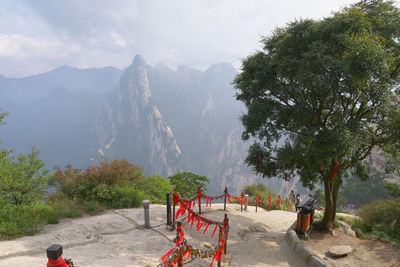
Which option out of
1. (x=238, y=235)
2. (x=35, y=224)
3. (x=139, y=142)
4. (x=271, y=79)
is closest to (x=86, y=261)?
(x=35, y=224)

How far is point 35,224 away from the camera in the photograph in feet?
25.8

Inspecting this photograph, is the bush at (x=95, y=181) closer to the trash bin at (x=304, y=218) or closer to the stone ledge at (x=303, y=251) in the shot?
the stone ledge at (x=303, y=251)

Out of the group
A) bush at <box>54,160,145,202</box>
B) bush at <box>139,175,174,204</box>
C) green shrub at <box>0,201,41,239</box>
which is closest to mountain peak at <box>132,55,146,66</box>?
bush at <box>139,175,174,204</box>

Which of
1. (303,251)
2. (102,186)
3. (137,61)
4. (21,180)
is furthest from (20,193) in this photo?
(137,61)

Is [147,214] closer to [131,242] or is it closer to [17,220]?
[131,242]

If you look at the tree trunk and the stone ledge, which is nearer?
the stone ledge

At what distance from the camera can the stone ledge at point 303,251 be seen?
6.60 metres

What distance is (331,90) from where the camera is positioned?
7488mm

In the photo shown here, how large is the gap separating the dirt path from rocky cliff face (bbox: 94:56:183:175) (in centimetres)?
13980

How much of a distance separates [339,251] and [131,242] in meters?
6.87

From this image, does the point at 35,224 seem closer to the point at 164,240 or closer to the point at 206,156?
the point at 164,240

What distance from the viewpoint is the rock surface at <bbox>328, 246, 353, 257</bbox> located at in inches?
284

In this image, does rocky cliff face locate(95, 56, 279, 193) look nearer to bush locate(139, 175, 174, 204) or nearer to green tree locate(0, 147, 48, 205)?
bush locate(139, 175, 174, 204)

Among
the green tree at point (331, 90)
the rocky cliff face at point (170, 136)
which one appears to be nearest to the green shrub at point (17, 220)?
the green tree at point (331, 90)
